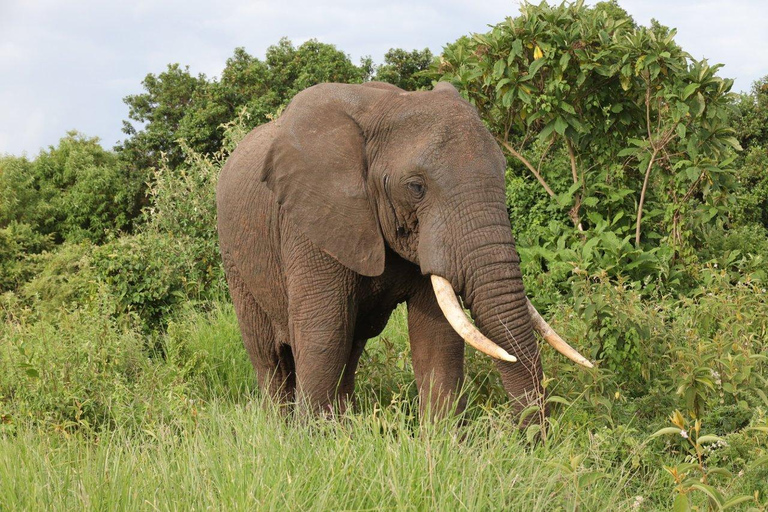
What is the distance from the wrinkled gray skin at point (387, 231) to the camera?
462cm

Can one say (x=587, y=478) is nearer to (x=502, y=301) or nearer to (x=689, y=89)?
(x=502, y=301)

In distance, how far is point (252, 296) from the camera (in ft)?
20.7

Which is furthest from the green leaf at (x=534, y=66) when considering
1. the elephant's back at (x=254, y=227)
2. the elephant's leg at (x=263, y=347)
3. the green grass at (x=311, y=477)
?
the green grass at (x=311, y=477)

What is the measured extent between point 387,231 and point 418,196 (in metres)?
0.30

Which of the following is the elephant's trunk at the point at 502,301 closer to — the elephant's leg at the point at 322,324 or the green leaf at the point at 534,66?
the elephant's leg at the point at 322,324

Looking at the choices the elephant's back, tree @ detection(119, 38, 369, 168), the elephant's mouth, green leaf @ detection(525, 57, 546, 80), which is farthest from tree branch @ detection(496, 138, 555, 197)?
tree @ detection(119, 38, 369, 168)

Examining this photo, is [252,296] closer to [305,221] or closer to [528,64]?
[305,221]

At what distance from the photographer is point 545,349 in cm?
631

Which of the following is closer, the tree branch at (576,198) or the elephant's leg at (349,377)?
the elephant's leg at (349,377)

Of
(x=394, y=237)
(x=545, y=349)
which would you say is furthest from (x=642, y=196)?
(x=394, y=237)

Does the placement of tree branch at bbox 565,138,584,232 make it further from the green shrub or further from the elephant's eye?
the green shrub

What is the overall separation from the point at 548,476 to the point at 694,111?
6.06m

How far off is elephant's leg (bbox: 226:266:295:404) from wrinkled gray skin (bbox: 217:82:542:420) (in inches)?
27.0

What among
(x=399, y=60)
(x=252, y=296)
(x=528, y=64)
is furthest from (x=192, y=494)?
(x=399, y=60)
